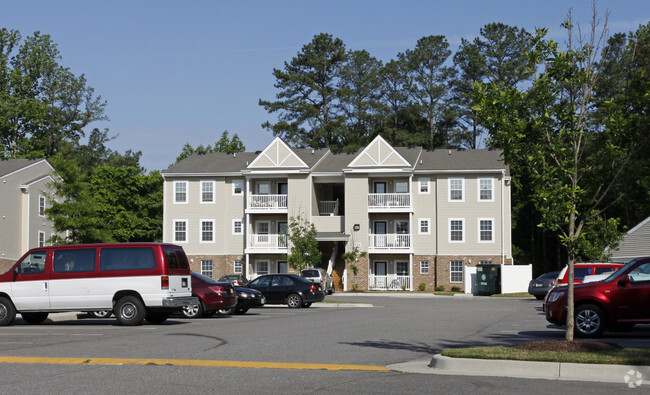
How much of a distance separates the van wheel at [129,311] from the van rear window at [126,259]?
839 millimetres

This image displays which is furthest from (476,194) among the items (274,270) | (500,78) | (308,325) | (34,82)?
(34,82)

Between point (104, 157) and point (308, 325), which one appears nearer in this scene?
point (308, 325)

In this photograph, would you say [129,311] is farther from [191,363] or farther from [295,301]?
[295,301]

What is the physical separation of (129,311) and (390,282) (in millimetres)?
35513

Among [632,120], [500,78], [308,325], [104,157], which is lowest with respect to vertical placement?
[308,325]

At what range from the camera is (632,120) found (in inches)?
518

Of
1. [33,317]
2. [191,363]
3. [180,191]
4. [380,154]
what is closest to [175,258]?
[33,317]

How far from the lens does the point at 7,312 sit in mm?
21609

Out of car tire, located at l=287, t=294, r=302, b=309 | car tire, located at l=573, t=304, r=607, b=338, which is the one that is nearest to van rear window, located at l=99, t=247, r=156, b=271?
car tire, located at l=573, t=304, r=607, b=338

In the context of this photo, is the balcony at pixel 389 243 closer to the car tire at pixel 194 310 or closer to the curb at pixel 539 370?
the car tire at pixel 194 310

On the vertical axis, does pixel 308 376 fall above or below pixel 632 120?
below

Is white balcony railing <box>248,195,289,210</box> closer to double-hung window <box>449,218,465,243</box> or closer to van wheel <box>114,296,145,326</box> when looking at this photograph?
double-hung window <box>449,218,465,243</box>

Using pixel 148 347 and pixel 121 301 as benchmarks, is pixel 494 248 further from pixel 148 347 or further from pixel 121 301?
pixel 148 347

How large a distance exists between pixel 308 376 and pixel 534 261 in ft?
209
